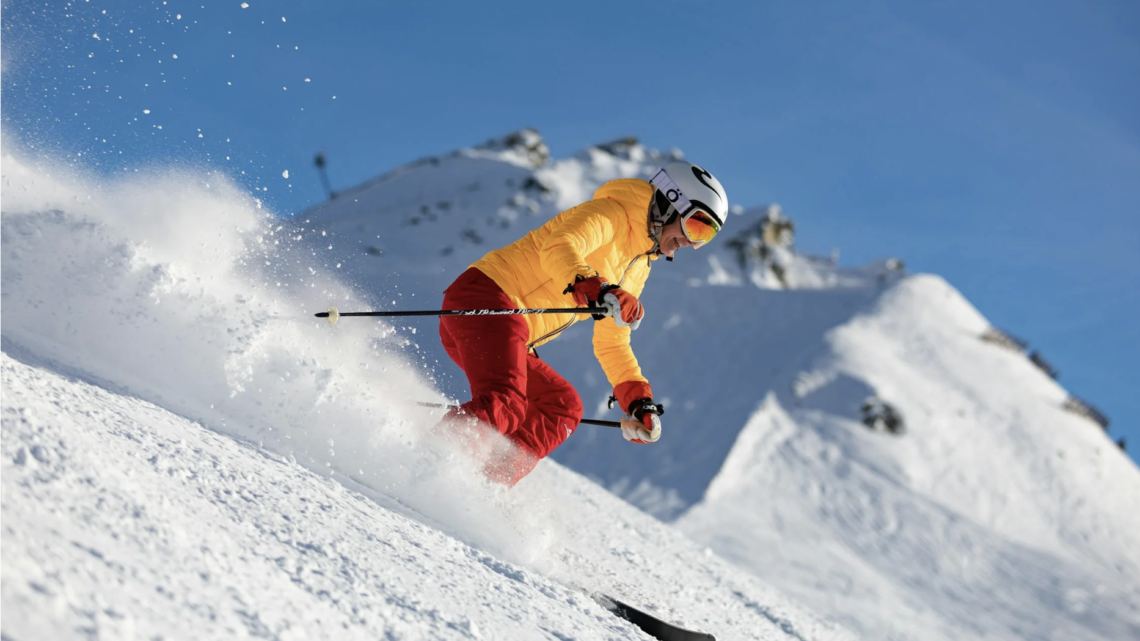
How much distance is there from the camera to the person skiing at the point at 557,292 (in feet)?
14.0

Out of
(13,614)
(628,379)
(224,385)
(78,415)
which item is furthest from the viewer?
(628,379)

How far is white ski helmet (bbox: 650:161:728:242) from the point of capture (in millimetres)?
4648

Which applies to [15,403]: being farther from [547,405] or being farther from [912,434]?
[912,434]

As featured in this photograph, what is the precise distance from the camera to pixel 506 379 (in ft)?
14.1

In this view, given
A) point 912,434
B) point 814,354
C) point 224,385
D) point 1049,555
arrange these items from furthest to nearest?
1. point 814,354
2. point 912,434
3. point 1049,555
4. point 224,385

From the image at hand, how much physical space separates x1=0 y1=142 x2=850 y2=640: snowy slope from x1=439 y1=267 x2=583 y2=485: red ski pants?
27 cm

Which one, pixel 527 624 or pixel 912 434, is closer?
pixel 527 624

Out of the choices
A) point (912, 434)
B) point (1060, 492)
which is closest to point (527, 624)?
point (912, 434)

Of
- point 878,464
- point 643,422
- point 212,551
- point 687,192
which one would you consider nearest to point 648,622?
point 643,422

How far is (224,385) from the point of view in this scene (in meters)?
3.92

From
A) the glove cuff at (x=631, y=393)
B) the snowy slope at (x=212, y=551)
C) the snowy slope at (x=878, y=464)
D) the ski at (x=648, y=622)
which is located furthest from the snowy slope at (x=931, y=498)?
the snowy slope at (x=212, y=551)

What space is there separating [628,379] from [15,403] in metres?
3.32

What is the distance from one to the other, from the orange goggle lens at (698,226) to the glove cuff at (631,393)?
905mm

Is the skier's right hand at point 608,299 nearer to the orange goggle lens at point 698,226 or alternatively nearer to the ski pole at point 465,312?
the ski pole at point 465,312
